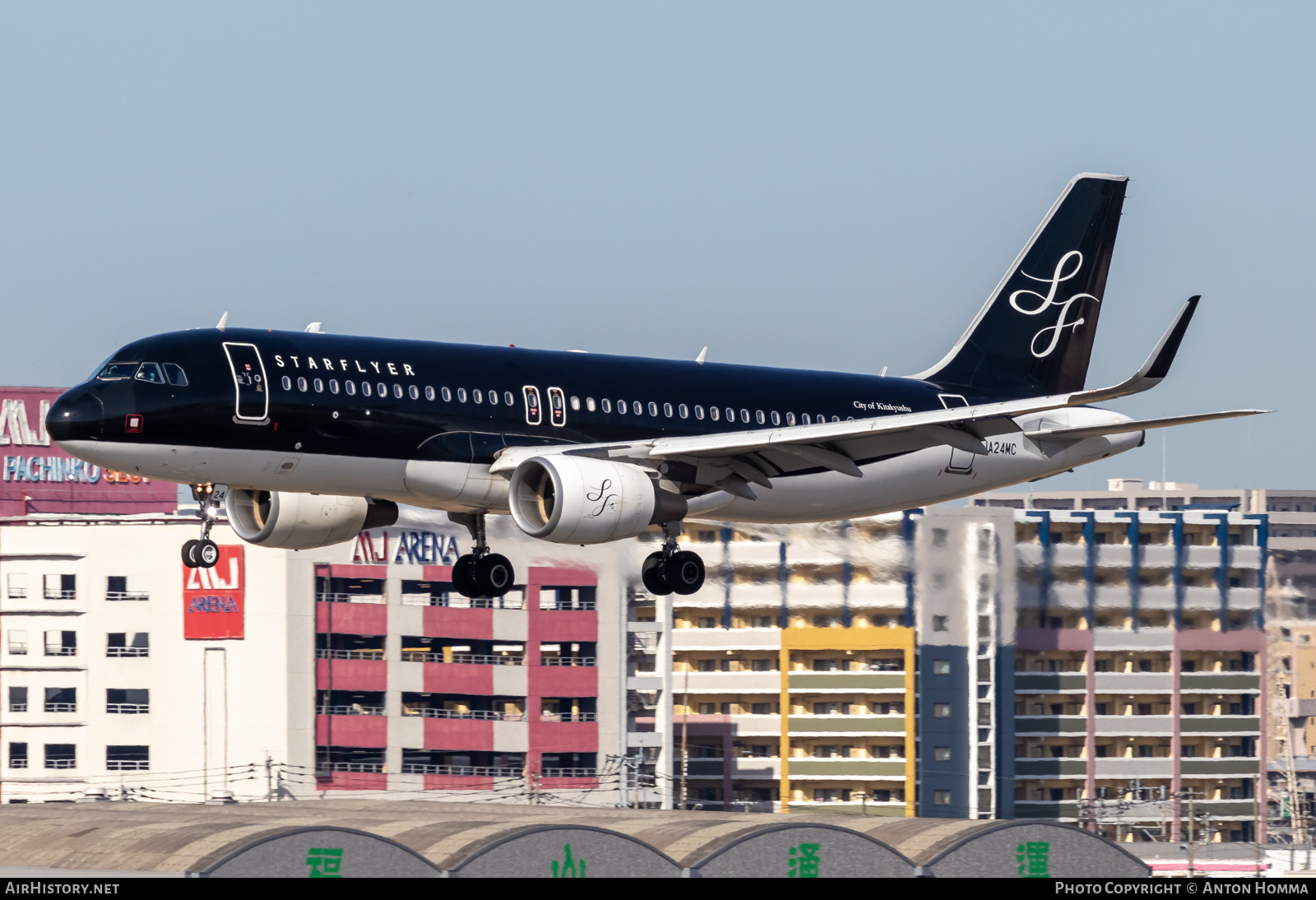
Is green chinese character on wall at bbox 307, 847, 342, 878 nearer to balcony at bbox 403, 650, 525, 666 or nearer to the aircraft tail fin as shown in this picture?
the aircraft tail fin

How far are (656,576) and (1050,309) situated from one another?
14.2 metres

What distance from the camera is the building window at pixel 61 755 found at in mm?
103188

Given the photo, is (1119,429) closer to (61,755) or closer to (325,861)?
(325,861)

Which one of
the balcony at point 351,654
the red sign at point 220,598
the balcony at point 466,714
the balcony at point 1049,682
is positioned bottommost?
the balcony at point 466,714

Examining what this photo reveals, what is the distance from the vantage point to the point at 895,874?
61.8 meters

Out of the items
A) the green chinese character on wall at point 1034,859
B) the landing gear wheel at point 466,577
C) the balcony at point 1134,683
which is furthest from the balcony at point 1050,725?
the landing gear wheel at point 466,577

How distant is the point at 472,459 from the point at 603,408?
3.49 m

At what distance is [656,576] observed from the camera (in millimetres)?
45219

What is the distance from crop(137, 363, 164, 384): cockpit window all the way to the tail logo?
23.4m

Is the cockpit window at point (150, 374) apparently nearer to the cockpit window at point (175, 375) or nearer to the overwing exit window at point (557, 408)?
the cockpit window at point (175, 375)

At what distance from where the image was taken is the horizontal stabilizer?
40.9 m

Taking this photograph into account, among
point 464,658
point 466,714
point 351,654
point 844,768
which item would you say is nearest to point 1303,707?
point 844,768

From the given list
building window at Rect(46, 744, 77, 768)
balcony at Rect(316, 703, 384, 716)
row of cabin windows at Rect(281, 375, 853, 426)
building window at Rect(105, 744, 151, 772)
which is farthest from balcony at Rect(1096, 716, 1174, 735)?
row of cabin windows at Rect(281, 375, 853, 426)

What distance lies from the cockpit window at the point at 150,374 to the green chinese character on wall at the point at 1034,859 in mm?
35509
